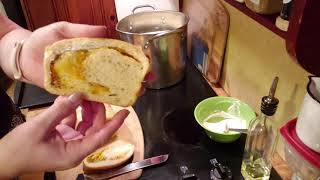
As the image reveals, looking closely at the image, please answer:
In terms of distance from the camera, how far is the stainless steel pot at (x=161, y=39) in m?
0.97

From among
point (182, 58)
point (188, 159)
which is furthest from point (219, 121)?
point (182, 58)

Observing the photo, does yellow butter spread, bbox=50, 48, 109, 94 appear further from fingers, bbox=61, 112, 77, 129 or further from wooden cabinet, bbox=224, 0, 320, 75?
wooden cabinet, bbox=224, 0, 320, 75

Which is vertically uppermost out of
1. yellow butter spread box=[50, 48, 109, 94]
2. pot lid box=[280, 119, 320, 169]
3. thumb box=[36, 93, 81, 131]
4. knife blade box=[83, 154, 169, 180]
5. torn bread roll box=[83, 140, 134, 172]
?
yellow butter spread box=[50, 48, 109, 94]

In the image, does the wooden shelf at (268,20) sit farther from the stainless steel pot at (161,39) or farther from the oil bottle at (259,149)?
the stainless steel pot at (161,39)

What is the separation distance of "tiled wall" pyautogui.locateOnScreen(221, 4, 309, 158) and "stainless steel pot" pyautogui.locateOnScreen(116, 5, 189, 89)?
0.55ft

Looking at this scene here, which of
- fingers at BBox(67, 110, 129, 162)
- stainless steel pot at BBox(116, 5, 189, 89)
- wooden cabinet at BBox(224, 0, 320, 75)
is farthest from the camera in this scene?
stainless steel pot at BBox(116, 5, 189, 89)

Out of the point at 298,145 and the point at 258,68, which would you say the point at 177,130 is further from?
the point at 298,145

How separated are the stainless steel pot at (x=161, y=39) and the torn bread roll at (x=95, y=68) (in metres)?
0.31

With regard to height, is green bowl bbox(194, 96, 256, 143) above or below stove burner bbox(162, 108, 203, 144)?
above

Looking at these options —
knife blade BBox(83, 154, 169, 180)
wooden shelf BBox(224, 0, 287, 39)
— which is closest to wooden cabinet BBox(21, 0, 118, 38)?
knife blade BBox(83, 154, 169, 180)

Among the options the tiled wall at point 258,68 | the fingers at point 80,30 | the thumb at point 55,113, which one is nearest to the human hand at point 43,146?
the thumb at point 55,113

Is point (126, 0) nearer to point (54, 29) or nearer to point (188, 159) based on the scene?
point (54, 29)

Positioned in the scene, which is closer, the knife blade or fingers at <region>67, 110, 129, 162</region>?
fingers at <region>67, 110, 129, 162</region>

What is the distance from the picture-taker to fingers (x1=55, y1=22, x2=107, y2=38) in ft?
2.52
